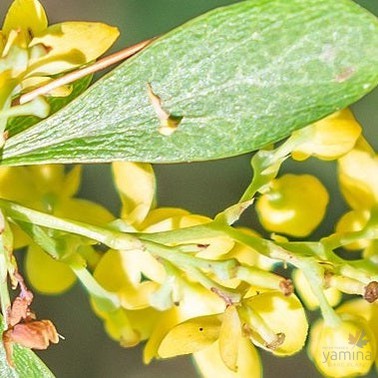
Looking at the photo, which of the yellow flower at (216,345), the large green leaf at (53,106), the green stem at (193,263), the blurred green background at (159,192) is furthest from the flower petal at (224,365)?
the blurred green background at (159,192)

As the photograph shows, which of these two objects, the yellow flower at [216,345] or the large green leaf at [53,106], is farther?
the large green leaf at [53,106]

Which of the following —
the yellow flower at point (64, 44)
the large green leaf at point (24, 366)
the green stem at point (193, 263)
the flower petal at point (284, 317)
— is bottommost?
the large green leaf at point (24, 366)

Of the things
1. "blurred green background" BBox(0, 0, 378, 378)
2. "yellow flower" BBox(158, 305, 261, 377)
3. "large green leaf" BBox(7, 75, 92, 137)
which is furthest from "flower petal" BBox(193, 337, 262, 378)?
"blurred green background" BBox(0, 0, 378, 378)

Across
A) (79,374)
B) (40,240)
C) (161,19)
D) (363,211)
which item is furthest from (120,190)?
(79,374)

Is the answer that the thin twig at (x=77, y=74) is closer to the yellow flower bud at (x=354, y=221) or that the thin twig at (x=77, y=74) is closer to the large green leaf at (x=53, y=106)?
the large green leaf at (x=53, y=106)

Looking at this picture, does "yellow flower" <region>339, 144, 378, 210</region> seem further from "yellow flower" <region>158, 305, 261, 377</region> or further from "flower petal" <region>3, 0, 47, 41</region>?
"flower petal" <region>3, 0, 47, 41</region>

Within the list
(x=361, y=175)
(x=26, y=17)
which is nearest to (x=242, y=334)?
(x=361, y=175)

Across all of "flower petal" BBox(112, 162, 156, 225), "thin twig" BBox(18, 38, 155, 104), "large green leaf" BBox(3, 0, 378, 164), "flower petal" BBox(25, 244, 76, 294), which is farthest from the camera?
"flower petal" BBox(25, 244, 76, 294)

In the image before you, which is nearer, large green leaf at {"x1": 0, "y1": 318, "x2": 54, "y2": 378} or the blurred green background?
large green leaf at {"x1": 0, "y1": 318, "x2": 54, "y2": 378}
